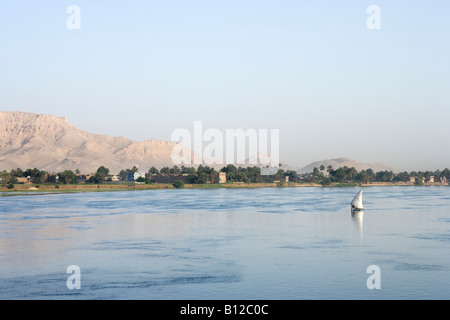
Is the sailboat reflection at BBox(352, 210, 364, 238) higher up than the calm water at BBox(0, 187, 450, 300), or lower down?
lower down

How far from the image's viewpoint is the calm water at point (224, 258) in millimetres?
32812

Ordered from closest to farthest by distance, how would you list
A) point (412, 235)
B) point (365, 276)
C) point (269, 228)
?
point (365, 276) < point (412, 235) < point (269, 228)

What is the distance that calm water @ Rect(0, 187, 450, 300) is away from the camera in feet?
108

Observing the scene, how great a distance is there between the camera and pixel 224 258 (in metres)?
44.3

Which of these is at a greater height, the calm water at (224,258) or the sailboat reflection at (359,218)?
the calm water at (224,258)

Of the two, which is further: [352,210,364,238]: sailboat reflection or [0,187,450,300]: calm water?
[352,210,364,238]: sailboat reflection

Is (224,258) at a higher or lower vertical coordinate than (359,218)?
higher

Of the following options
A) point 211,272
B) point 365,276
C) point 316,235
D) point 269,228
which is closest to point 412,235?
point 316,235

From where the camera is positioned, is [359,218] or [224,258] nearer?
[224,258]

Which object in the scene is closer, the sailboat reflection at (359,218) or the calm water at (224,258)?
the calm water at (224,258)

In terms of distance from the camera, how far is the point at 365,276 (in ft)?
121
